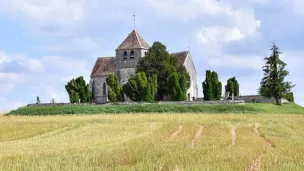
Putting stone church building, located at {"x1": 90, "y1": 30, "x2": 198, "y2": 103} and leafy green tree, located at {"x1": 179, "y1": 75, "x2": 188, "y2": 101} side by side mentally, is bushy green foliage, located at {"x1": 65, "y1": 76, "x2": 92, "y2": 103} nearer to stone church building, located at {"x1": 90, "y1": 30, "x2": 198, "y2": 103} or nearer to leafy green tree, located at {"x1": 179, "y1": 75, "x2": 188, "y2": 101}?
stone church building, located at {"x1": 90, "y1": 30, "x2": 198, "y2": 103}

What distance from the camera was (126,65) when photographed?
88.8 meters

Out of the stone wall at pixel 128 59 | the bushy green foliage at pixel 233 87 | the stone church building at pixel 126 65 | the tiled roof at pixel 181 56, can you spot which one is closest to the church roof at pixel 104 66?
the stone church building at pixel 126 65

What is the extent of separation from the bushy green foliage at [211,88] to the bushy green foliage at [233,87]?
4962mm

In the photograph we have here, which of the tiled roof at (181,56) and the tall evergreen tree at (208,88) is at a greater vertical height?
the tiled roof at (181,56)

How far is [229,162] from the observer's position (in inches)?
617

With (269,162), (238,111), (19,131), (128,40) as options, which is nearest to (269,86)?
(238,111)

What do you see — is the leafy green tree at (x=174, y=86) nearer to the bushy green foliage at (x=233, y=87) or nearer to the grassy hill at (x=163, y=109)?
the grassy hill at (x=163, y=109)

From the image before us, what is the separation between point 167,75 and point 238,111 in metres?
19.2

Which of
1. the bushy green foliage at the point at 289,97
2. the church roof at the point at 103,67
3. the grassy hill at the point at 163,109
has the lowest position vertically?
the grassy hill at the point at 163,109

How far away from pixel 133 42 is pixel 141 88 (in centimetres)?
1522

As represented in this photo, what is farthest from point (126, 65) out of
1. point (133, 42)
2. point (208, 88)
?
point (208, 88)

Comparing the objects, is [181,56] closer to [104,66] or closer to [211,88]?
[211,88]

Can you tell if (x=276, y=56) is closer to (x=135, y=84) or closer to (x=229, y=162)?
(x=135, y=84)

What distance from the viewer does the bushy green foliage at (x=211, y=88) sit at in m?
77.4
